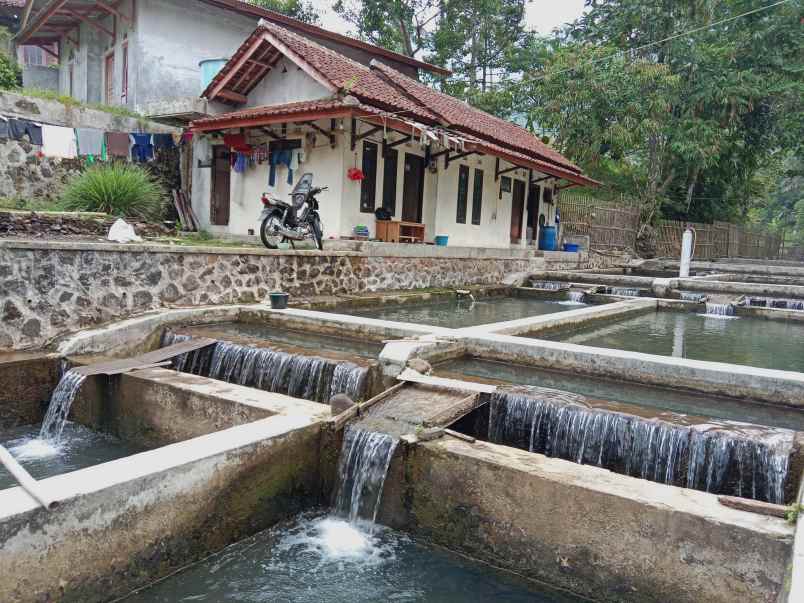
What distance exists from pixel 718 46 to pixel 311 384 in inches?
909

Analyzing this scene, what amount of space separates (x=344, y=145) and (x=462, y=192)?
15.1 feet

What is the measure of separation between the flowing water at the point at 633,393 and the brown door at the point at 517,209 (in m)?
13.2

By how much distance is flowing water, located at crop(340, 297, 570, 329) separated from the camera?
10.0m

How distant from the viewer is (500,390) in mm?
5402

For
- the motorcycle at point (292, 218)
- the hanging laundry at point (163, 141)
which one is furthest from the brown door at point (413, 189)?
the hanging laundry at point (163, 141)

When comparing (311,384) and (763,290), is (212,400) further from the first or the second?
(763,290)

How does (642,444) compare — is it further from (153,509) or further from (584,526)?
(153,509)

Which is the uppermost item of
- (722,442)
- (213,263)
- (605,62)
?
(605,62)

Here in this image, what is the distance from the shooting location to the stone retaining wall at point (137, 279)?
22.3ft

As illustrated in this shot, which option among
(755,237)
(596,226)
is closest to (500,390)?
(596,226)

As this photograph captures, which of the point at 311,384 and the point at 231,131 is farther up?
the point at 231,131

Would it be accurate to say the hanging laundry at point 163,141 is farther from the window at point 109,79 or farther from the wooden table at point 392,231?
the wooden table at point 392,231

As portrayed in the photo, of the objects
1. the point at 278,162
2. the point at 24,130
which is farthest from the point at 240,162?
the point at 24,130

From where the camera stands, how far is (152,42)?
54.6 ft
